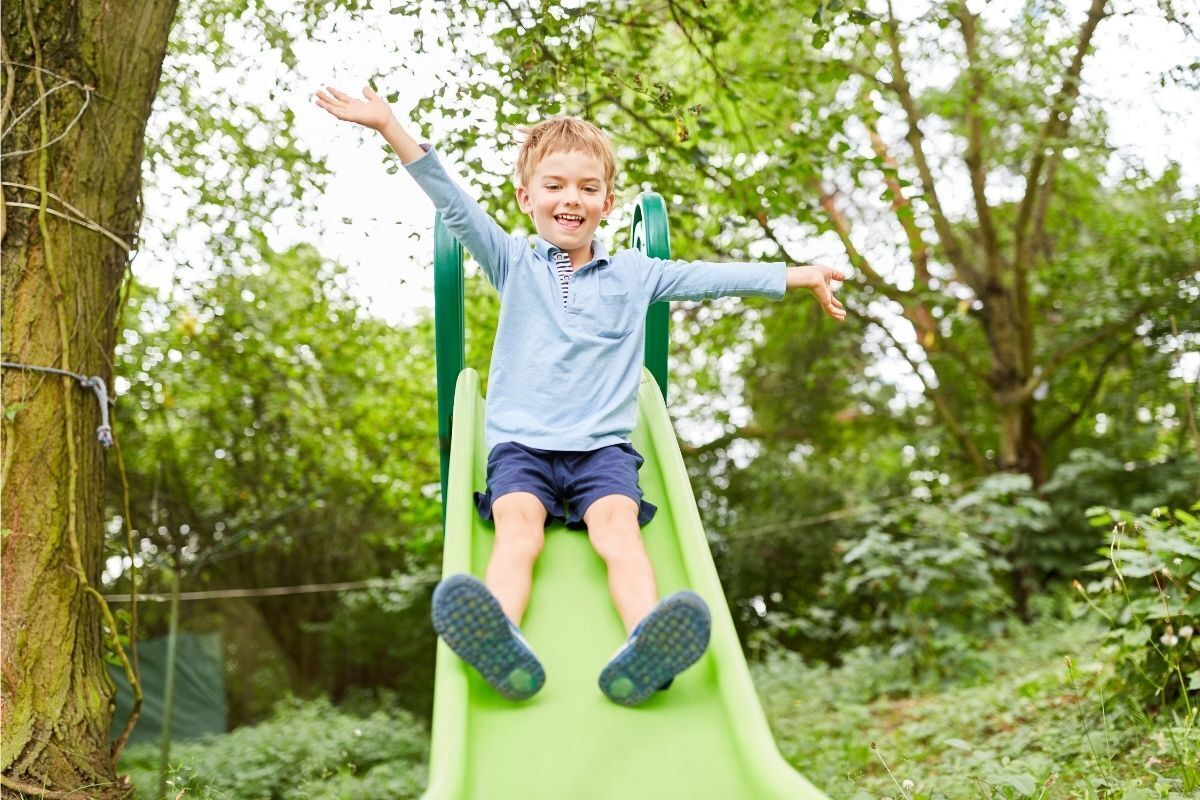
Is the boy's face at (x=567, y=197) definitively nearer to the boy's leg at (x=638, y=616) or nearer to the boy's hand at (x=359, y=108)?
the boy's hand at (x=359, y=108)

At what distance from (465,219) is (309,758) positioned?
16.9 ft

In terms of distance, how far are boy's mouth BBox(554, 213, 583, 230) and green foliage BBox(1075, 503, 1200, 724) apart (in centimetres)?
189

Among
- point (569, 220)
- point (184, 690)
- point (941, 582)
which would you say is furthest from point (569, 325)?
point (184, 690)

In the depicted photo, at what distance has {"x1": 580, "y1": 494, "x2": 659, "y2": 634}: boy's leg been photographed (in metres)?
2.29

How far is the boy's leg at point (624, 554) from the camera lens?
229cm

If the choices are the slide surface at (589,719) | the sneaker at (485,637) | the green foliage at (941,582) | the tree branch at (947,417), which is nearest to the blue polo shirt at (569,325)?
the slide surface at (589,719)

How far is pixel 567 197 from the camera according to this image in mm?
2736

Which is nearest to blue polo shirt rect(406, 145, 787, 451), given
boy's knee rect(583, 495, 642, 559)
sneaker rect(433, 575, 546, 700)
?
boy's knee rect(583, 495, 642, 559)

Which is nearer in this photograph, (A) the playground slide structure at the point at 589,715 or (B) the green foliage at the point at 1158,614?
(A) the playground slide structure at the point at 589,715

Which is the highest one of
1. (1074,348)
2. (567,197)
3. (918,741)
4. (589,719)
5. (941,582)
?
(1074,348)

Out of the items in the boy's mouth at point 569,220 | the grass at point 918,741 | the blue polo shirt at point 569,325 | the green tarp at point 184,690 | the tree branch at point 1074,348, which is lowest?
the green tarp at point 184,690

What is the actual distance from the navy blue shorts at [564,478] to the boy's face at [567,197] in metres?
0.60

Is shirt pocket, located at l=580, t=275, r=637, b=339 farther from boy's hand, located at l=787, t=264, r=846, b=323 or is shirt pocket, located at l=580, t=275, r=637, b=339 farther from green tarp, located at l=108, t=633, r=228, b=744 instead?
green tarp, located at l=108, t=633, r=228, b=744

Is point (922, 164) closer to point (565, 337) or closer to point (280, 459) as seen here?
point (280, 459)
